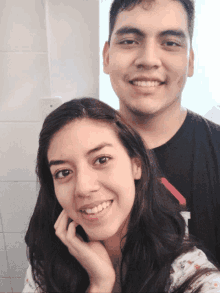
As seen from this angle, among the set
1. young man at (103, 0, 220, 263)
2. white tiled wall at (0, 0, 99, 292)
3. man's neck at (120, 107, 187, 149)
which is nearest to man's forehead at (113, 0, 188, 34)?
young man at (103, 0, 220, 263)

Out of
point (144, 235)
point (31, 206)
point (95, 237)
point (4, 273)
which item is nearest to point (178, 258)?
point (144, 235)

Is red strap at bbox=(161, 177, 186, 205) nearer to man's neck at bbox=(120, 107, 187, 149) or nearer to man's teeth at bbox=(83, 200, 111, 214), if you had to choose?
man's neck at bbox=(120, 107, 187, 149)

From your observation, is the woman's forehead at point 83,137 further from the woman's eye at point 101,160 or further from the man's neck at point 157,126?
the man's neck at point 157,126

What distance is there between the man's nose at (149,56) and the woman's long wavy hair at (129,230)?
0.15 m

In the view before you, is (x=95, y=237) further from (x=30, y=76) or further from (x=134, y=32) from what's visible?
(x=30, y=76)

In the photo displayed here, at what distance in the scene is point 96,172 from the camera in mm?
569

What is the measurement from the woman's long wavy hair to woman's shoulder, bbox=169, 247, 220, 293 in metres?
0.01

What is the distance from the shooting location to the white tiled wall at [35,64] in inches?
35.4

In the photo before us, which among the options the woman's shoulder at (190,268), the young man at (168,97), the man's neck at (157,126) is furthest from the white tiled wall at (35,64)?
the woman's shoulder at (190,268)

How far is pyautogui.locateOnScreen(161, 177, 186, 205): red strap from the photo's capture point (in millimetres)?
702

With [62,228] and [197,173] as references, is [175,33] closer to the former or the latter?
[197,173]

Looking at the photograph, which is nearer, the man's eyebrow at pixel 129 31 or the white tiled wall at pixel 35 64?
the man's eyebrow at pixel 129 31

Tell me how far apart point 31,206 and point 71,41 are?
31.7 inches

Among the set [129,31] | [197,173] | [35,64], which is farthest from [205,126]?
[35,64]
